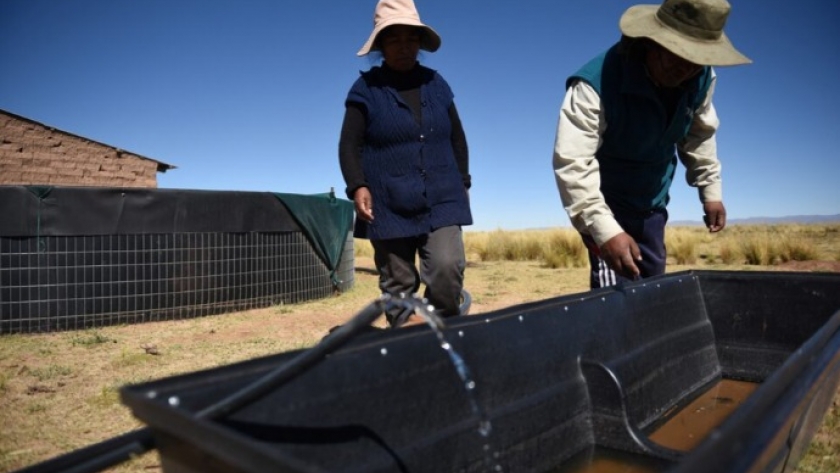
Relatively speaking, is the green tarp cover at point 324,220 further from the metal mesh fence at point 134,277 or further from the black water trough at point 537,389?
the black water trough at point 537,389

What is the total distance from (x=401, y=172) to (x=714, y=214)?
1771 mm

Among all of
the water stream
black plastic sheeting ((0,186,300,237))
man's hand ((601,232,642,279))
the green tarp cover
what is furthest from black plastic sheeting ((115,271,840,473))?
the green tarp cover

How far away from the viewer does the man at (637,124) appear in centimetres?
246

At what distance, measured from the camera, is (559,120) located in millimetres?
2678

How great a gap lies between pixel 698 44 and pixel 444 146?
4.14 feet

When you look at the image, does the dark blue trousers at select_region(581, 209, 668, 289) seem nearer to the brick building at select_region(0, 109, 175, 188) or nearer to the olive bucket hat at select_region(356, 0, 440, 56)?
the olive bucket hat at select_region(356, 0, 440, 56)

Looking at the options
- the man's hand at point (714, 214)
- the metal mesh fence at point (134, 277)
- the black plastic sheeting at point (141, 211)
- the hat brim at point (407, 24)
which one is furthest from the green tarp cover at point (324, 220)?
the man's hand at point (714, 214)

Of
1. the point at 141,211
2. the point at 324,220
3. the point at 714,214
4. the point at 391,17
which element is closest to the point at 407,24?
the point at 391,17

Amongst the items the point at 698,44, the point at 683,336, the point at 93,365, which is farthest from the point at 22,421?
the point at 698,44

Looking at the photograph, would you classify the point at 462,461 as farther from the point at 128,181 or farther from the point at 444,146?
the point at 128,181

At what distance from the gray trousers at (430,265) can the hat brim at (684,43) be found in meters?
1.23

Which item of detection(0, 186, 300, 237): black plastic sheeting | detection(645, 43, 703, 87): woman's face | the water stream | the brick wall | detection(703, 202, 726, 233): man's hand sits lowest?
the water stream

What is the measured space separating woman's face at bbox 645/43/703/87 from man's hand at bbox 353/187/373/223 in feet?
4.65

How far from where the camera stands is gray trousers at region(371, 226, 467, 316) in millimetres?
3006
